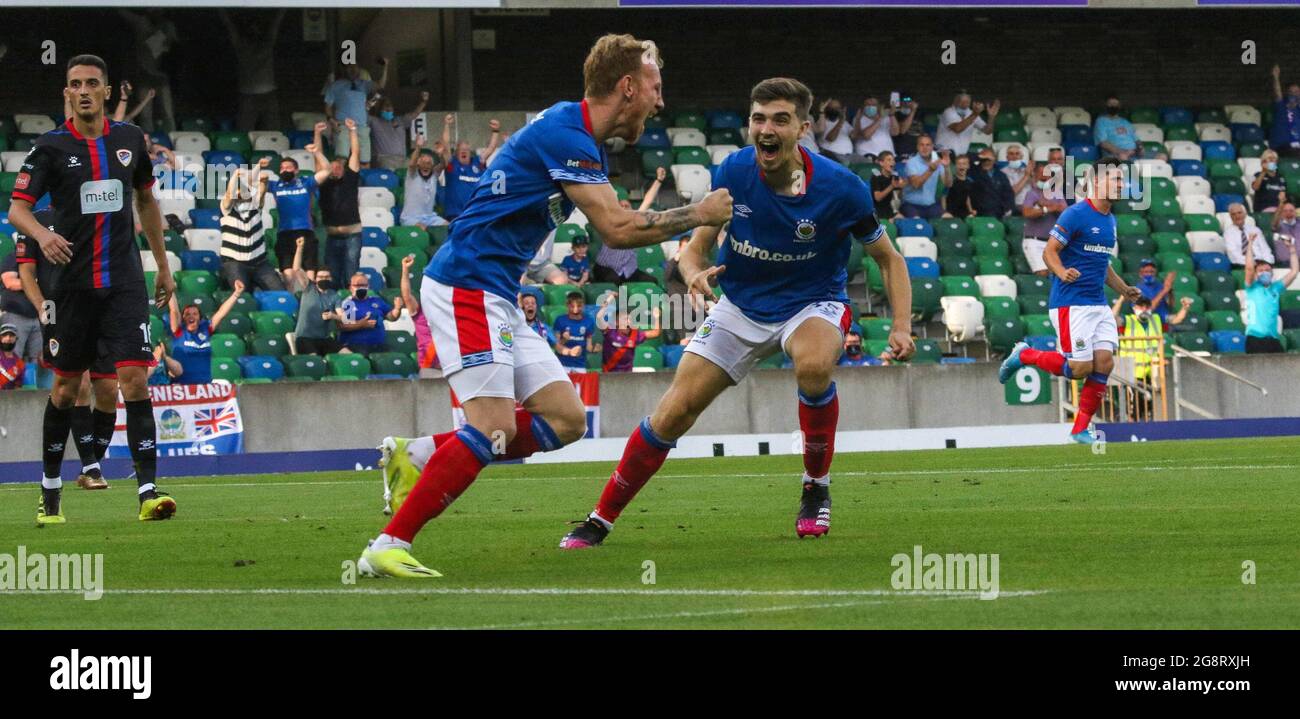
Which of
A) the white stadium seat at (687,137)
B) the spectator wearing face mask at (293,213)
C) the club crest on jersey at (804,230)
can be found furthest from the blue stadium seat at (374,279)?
the club crest on jersey at (804,230)

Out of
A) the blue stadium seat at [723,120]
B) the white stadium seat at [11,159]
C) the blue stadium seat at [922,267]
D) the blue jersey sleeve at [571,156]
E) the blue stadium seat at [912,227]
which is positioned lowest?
the blue jersey sleeve at [571,156]

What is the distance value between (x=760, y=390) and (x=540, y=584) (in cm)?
1569

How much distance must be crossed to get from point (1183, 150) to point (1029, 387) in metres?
8.35

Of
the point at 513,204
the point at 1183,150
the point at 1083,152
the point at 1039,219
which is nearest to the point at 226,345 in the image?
the point at 1039,219

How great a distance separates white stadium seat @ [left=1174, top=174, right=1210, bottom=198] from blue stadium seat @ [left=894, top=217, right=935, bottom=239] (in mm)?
5056

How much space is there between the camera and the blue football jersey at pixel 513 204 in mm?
7723

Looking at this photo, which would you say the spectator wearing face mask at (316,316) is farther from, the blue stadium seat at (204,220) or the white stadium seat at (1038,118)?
the white stadium seat at (1038,118)

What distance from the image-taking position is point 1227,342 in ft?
85.5

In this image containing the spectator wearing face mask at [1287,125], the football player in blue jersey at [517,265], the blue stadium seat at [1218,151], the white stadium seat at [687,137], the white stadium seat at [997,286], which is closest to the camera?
the football player in blue jersey at [517,265]

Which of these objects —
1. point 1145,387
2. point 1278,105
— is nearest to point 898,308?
point 1145,387

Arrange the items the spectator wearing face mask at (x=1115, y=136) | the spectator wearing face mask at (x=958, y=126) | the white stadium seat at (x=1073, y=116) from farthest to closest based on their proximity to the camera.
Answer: the white stadium seat at (x=1073, y=116) < the spectator wearing face mask at (x=1115, y=136) < the spectator wearing face mask at (x=958, y=126)

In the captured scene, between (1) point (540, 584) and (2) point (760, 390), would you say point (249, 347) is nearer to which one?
(2) point (760, 390)

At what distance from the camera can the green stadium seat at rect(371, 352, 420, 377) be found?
22484mm

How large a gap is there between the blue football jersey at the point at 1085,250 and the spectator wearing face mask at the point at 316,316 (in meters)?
8.20
